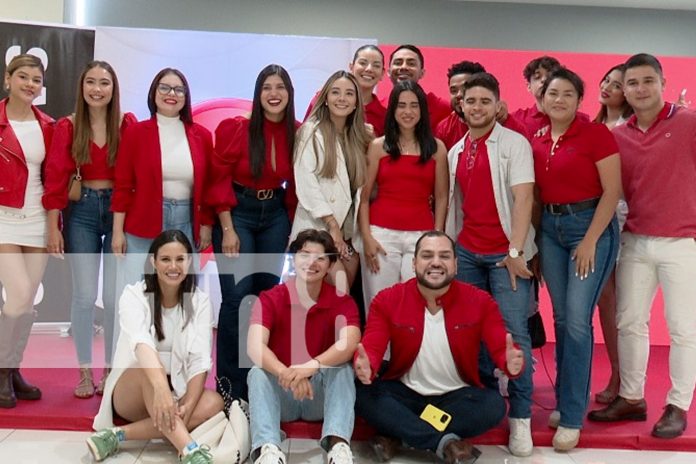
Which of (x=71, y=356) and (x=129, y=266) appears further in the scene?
(x=71, y=356)

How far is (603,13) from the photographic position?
23.4 feet

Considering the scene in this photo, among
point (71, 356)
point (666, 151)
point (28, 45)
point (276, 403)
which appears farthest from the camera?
point (28, 45)

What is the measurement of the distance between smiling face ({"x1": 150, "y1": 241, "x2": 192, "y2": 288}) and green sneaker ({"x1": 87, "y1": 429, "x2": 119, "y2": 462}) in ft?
2.08

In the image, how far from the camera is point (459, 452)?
9.02 ft

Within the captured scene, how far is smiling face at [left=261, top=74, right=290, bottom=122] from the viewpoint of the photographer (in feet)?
10.6

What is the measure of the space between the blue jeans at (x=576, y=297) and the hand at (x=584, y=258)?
21mm

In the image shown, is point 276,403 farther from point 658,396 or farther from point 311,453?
point 658,396

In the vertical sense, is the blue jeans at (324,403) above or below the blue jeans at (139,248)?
below

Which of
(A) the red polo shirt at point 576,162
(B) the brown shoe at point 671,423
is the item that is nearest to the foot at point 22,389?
(A) the red polo shirt at point 576,162

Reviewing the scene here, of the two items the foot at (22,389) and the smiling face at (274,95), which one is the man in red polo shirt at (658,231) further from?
the foot at (22,389)

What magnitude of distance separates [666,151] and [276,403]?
1.98m

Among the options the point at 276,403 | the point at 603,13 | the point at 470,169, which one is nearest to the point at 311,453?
the point at 276,403

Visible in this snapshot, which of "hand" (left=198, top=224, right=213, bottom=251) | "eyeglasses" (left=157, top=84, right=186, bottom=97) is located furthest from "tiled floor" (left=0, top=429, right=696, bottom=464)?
"eyeglasses" (left=157, top=84, right=186, bottom=97)

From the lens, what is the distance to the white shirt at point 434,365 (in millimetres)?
2951
